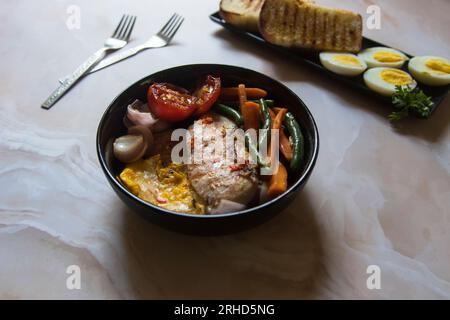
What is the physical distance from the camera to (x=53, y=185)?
1230mm

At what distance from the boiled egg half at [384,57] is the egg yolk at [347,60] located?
5cm

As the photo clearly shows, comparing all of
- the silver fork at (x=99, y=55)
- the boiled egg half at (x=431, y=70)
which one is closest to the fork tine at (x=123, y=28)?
the silver fork at (x=99, y=55)

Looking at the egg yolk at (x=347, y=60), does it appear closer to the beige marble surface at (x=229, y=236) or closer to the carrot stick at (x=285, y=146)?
the beige marble surface at (x=229, y=236)

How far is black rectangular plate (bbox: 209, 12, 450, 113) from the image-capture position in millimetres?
1501

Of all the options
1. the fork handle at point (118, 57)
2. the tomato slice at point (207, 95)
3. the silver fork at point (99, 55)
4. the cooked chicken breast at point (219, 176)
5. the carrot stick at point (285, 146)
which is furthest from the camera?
the fork handle at point (118, 57)

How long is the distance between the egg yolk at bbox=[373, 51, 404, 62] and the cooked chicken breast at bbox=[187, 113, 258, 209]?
0.81 m

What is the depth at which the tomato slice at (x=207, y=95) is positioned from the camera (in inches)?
48.9

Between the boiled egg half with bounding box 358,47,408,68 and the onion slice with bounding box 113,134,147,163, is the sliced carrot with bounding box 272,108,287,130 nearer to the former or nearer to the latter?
the onion slice with bounding box 113,134,147,163

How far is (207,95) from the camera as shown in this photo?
1251 millimetres

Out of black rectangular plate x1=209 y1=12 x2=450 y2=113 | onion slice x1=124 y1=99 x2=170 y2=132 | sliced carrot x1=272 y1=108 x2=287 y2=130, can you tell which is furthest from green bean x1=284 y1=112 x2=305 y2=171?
black rectangular plate x1=209 y1=12 x2=450 y2=113

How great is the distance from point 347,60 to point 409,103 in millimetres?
308
